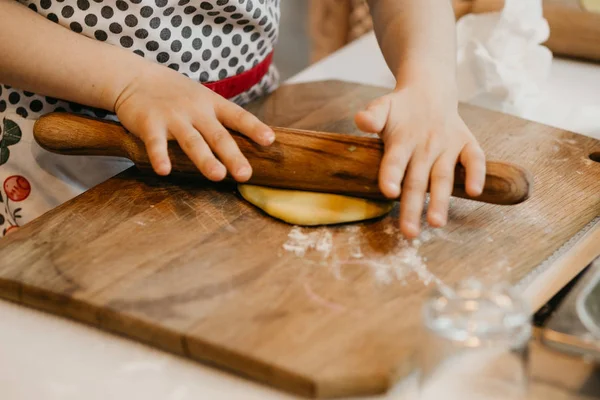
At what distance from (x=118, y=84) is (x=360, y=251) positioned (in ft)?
1.12

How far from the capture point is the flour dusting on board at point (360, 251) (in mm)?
687

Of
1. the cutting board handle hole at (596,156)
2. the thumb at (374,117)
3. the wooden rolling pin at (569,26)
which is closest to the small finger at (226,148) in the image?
the thumb at (374,117)

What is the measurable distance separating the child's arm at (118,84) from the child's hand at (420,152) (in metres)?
0.13

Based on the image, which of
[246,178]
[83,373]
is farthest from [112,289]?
[246,178]

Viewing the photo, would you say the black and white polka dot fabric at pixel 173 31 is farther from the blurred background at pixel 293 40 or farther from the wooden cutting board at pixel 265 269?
the blurred background at pixel 293 40

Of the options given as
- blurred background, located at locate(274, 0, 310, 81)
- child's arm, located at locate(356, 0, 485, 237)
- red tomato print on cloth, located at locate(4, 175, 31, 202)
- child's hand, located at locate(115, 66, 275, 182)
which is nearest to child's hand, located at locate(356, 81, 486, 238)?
child's arm, located at locate(356, 0, 485, 237)

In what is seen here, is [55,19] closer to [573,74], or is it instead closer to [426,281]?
[426,281]

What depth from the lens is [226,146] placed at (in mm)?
788

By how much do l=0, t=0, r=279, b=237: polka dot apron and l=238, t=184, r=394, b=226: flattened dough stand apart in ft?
0.82

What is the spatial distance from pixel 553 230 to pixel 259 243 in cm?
31

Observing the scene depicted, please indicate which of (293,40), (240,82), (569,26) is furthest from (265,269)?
(293,40)

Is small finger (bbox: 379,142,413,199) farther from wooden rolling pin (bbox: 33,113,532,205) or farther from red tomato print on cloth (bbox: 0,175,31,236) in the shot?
red tomato print on cloth (bbox: 0,175,31,236)

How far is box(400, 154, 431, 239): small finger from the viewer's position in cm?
73

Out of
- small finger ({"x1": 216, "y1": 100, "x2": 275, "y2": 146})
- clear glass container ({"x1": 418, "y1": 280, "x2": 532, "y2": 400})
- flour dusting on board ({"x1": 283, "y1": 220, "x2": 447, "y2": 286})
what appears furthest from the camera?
small finger ({"x1": 216, "y1": 100, "x2": 275, "y2": 146})
